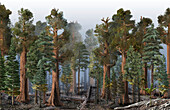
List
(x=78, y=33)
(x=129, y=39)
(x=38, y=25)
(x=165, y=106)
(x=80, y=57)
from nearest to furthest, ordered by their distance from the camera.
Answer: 1. (x=165, y=106)
2. (x=129, y=39)
3. (x=80, y=57)
4. (x=38, y=25)
5. (x=78, y=33)

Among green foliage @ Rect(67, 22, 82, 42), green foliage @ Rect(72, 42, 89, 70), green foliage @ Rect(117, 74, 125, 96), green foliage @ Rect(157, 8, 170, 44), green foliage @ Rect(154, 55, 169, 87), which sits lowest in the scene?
green foliage @ Rect(117, 74, 125, 96)

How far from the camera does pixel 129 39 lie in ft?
94.1

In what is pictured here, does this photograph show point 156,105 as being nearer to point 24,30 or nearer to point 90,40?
point 24,30

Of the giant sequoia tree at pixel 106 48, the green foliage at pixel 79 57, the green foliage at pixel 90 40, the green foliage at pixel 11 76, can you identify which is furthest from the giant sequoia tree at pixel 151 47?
the green foliage at pixel 90 40

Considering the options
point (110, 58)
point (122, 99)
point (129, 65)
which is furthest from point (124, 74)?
point (110, 58)

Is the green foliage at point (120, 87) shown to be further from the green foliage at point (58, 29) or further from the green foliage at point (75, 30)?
the green foliage at point (75, 30)

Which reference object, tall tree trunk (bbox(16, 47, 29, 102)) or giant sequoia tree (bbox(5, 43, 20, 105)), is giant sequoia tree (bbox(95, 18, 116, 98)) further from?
giant sequoia tree (bbox(5, 43, 20, 105))

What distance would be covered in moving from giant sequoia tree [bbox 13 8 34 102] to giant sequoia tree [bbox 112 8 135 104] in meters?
13.5

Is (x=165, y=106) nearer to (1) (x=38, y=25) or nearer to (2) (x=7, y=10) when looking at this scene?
(2) (x=7, y=10)

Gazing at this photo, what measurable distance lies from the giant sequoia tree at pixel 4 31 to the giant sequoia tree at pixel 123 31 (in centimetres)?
1751

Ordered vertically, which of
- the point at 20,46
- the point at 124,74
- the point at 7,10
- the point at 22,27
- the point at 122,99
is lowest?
the point at 122,99

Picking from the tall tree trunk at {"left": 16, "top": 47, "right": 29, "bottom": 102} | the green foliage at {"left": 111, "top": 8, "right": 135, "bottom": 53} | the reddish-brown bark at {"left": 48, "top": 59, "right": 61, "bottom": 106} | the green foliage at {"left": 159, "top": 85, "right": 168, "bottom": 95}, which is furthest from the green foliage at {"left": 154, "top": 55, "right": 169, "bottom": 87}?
the tall tree trunk at {"left": 16, "top": 47, "right": 29, "bottom": 102}

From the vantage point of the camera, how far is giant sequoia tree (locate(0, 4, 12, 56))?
3177 centimetres

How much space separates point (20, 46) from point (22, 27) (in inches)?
121
